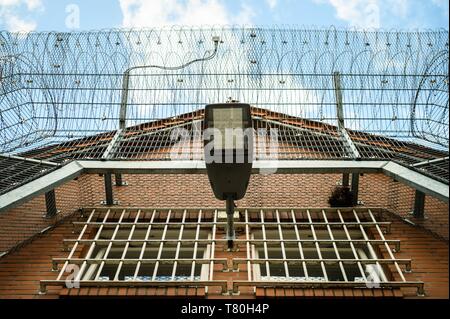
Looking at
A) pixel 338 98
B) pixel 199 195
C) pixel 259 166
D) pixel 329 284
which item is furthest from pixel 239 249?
pixel 338 98

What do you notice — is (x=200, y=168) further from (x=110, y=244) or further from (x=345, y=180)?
(x=345, y=180)

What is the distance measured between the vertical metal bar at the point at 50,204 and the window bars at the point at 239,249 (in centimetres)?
63

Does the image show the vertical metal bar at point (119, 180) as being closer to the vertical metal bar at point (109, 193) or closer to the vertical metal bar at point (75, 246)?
the vertical metal bar at point (109, 193)

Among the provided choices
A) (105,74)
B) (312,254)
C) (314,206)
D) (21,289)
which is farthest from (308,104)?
(21,289)

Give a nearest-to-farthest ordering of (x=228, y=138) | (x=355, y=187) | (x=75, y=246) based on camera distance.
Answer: (x=228, y=138) → (x=75, y=246) → (x=355, y=187)

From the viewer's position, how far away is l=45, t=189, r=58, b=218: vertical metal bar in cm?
928

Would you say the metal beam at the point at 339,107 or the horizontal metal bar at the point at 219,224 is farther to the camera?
the metal beam at the point at 339,107

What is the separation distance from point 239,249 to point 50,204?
3516mm

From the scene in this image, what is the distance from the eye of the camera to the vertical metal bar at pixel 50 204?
9.28m

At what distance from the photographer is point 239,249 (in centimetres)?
831

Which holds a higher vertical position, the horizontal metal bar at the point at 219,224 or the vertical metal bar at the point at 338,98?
the vertical metal bar at the point at 338,98

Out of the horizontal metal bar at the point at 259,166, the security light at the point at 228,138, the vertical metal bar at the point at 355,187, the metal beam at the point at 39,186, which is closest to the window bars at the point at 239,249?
the vertical metal bar at the point at 355,187

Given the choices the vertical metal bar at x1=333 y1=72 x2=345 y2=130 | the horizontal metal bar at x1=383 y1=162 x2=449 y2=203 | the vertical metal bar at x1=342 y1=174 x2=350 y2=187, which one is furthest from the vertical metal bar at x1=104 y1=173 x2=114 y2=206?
the horizontal metal bar at x1=383 y1=162 x2=449 y2=203

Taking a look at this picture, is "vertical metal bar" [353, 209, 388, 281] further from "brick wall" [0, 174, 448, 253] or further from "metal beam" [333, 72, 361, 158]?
"metal beam" [333, 72, 361, 158]
